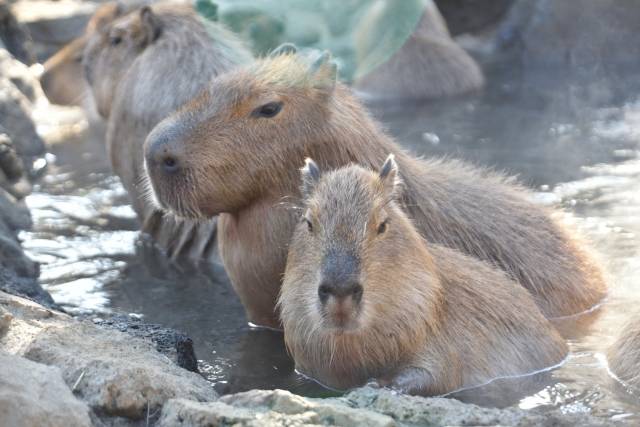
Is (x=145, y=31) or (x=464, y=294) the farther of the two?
(x=145, y=31)

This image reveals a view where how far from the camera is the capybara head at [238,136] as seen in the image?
489cm

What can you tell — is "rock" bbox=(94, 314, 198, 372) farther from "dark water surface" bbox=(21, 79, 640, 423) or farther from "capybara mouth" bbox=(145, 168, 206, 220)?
"capybara mouth" bbox=(145, 168, 206, 220)

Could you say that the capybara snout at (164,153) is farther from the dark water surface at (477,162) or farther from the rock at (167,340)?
the dark water surface at (477,162)

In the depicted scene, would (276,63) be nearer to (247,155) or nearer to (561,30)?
(247,155)

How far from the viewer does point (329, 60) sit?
5.03 metres

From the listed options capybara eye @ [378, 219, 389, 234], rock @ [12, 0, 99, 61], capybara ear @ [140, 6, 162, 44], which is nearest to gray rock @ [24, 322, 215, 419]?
capybara eye @ [378, 219, 389, 234]

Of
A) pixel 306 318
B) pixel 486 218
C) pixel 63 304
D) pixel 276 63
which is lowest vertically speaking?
pixel 63 304

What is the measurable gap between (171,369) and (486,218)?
1.73 meters

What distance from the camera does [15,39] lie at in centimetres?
1066

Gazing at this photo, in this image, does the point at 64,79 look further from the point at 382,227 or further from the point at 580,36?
the point at 382,227

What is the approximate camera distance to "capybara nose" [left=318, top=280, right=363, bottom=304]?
12.8 feet

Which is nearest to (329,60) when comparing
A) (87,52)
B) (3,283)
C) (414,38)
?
(3,283)

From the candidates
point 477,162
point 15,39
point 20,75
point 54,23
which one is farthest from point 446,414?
point 54,23

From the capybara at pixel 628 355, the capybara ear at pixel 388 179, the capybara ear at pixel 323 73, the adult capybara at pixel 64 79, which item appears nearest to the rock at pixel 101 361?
the capybara ear at pixel 388 179
